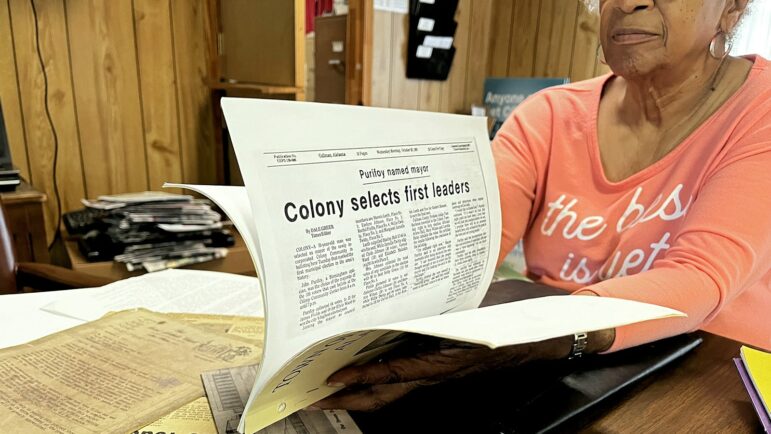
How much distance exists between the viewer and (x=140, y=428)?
461 millimetres

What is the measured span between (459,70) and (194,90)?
1670 mm

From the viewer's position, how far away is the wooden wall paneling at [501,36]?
3268 millimetres

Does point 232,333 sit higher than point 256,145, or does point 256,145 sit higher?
point 256,145

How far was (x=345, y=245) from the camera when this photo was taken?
0.42 meters

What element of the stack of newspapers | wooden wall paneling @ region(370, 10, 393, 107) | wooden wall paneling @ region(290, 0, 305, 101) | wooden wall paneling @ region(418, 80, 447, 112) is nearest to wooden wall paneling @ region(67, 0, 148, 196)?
the stack of newspapers

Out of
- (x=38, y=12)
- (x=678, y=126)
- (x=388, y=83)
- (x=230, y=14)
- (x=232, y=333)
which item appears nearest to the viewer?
(x=232, y=333)

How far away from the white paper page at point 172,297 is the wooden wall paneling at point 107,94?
5.02 ft

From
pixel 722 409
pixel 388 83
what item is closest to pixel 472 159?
pixel 722 409

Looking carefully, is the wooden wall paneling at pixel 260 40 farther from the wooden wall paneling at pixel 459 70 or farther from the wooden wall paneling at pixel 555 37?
the wooden wall paneling at pixel 555 37

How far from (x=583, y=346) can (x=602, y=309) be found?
0.11 meters

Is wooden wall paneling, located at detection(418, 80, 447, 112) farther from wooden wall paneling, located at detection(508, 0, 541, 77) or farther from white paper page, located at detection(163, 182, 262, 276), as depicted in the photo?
white paper page, located at detection(163, 182, 262, 276)

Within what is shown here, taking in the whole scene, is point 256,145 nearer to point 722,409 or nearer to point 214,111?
point 722,409

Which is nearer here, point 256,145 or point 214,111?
point 256,145

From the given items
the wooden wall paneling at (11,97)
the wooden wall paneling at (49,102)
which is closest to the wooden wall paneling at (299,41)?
the wooden wall paneling at (49,102)
